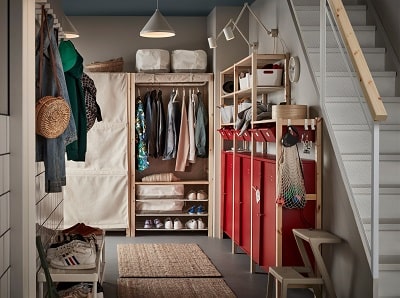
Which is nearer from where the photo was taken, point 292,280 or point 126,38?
point 292,280

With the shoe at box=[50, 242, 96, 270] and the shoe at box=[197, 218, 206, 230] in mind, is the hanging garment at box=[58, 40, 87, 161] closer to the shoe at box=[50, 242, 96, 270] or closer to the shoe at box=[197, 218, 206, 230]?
the shoe at box=[50, 242, 96, 270]

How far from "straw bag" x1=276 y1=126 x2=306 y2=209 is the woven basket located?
4.11 m

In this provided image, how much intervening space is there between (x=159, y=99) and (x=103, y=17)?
1.48 m

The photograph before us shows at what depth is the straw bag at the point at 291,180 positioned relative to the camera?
5297mm

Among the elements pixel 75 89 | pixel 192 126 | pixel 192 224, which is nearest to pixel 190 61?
pixel 192 126

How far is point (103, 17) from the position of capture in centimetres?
936

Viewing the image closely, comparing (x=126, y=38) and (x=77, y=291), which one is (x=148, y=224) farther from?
(x=77, y=291)

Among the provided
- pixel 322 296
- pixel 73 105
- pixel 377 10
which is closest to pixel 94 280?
pixel 73 105

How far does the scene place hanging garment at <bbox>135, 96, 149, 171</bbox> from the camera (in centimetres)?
884

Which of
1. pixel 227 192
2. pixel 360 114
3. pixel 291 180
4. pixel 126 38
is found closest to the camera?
pixel 360 114

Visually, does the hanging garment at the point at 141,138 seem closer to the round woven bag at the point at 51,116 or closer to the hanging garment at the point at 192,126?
the hanging garment at the point at 192,126

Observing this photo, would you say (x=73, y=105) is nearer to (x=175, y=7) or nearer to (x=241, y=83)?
(x=241, y=83)

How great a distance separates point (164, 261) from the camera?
7.04 meters

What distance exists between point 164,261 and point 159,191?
2.00 meters
